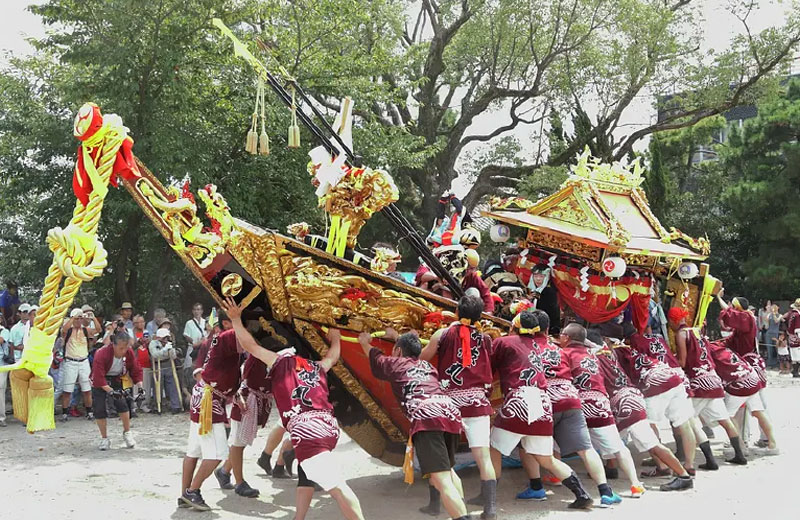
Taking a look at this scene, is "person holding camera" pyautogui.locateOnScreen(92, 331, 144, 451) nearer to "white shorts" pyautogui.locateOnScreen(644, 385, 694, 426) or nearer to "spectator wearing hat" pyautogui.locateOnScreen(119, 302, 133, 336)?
"spectator wearing hat" pyautogui.locateOnScreen(119, 302, 133, 336)

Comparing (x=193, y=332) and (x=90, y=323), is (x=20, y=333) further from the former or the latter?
(x=193, y=332)

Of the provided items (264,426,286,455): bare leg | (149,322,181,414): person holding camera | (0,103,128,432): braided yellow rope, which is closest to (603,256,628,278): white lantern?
(264,426,286,455): bare leg

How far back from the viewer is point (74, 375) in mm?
10594

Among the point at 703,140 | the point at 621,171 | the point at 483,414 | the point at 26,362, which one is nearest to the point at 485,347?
the point at 483,414

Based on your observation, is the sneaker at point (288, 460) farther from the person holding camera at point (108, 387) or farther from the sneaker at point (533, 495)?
the person holding camera at point (108, 387)

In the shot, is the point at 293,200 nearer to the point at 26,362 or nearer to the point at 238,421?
the point at 238,421

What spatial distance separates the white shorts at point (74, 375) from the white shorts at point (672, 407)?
286 inches

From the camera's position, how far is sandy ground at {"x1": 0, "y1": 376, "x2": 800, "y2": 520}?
606cm

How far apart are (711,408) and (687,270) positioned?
167 cm

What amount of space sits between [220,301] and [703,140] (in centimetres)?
2065

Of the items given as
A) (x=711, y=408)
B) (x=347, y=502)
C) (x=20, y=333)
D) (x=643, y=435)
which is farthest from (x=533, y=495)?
(x=20, y=333)

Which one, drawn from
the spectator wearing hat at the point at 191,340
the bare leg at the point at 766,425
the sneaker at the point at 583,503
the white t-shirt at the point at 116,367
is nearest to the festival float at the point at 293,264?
the sneaker at the point at 583,503

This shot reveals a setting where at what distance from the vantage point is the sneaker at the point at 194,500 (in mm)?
5984

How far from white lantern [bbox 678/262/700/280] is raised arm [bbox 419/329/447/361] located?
13.2ft
